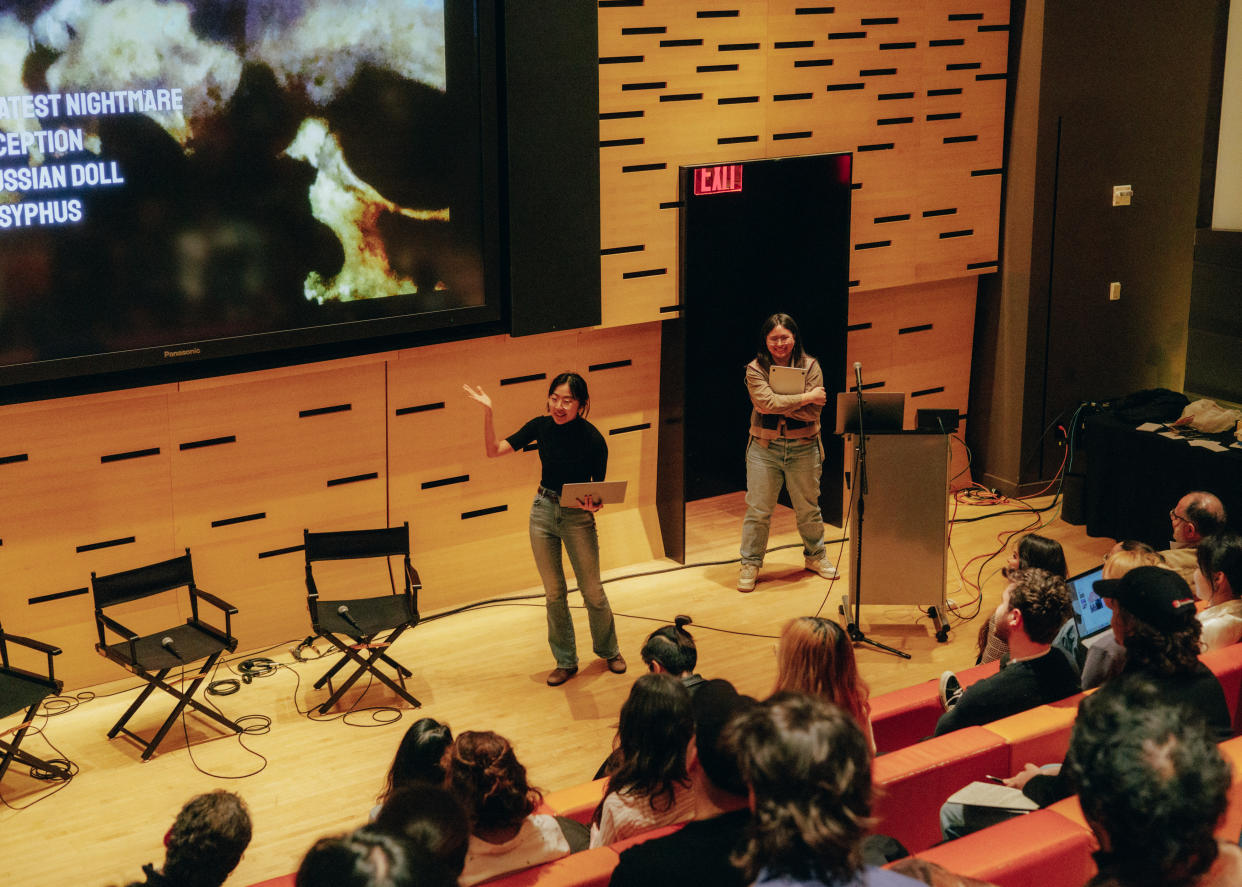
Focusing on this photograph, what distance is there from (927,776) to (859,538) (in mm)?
2824

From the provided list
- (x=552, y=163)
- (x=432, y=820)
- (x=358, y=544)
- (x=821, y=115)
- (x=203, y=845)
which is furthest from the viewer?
(x=821, y=115)

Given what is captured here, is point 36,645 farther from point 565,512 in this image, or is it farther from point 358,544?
point 565,512

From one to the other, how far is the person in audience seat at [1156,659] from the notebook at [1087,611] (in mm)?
1206

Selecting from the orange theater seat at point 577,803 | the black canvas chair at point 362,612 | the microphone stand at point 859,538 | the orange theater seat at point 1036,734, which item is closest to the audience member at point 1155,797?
the orange theater seat at point 1036,734

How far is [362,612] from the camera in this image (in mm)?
5938

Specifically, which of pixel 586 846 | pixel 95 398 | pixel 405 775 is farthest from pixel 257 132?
pixel 586 846

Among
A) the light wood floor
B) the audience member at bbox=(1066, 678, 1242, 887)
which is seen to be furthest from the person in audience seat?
the light wood floor

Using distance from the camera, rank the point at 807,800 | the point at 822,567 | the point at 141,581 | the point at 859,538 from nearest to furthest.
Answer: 1. the point at 807,800
2. the point at 141,581
3. the point at 859,538
4. the point at 822,567

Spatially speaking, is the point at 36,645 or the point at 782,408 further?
the point at 782,408

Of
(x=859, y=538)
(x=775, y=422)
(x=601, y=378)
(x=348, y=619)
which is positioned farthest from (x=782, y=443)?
(x=348, y=619)

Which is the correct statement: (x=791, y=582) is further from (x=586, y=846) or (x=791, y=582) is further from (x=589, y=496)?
(x=586, y=846)

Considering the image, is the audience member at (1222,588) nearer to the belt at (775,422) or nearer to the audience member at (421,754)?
the audience member at (421,754)

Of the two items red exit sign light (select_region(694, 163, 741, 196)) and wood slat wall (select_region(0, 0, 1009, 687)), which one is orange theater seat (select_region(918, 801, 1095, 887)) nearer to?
wood slat wall (select_region(0, 0, 1009, 687))

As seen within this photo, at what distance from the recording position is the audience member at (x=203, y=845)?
9.32 feet
